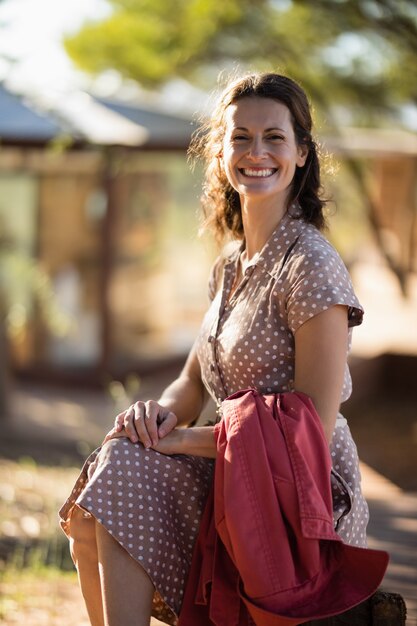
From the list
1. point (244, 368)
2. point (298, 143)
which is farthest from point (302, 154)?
point (244, 368)

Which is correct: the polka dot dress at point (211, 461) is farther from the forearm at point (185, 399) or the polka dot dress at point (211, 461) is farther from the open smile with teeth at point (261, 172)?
the forearm at point (185, 399)

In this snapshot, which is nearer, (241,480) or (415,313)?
(241,480)

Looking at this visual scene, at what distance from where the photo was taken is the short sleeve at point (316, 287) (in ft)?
6.82

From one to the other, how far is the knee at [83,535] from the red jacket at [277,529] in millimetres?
265

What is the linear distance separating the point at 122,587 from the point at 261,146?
3.13ft

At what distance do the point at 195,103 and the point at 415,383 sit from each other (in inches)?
234

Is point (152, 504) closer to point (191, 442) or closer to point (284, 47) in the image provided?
point (191, 442)

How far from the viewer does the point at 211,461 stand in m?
2.29

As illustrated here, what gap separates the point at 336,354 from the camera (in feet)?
6.82

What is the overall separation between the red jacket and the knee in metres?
0.27

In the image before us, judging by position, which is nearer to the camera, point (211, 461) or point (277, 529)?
point (277, 529)

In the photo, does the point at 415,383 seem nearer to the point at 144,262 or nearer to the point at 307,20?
the point at 144,262

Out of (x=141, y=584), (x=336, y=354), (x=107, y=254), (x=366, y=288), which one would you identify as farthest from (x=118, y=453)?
(x=366, y=288)

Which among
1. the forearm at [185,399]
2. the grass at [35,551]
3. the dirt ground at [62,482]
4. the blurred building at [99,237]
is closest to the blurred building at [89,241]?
the blurred building at [99,237]
